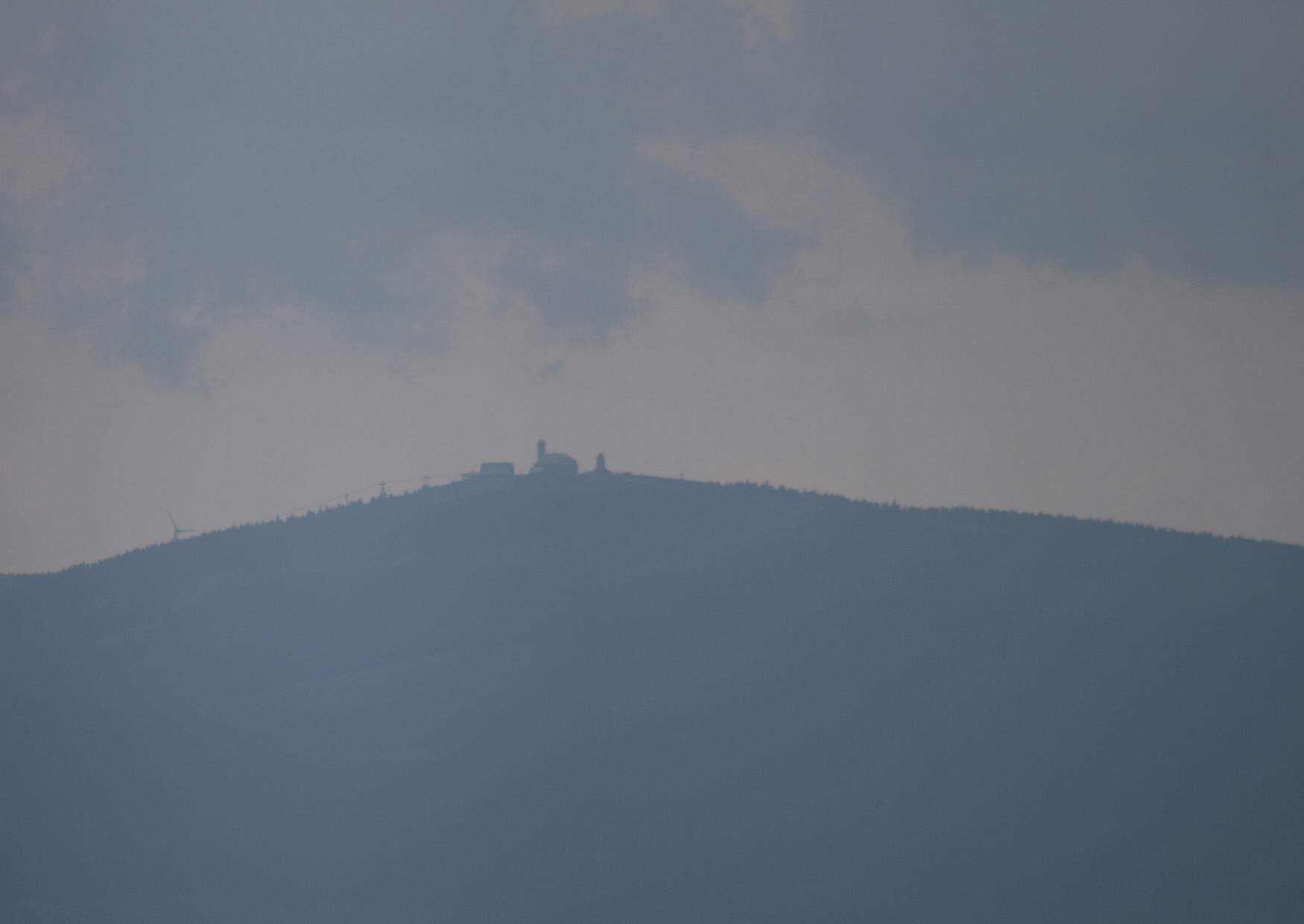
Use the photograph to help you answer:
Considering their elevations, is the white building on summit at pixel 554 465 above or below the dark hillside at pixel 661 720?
above

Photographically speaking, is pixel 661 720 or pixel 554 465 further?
pixel 554 465

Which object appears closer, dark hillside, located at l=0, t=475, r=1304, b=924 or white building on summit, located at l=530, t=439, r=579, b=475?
dark hillside, located at l=0, t=475, r=1304, b=924

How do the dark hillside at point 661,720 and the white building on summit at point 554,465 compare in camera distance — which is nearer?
the dark hillside at point 661,720

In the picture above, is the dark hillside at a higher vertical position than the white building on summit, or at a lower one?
lower

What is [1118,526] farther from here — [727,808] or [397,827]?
[397,827]
